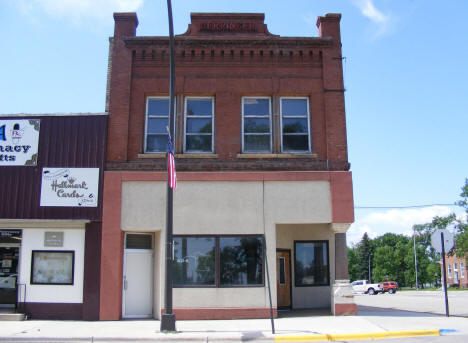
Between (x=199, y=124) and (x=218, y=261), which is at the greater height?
(x=199, y=124)

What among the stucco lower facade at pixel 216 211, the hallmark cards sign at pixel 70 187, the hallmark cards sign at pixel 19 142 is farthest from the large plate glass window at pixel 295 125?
the hallmark cards sign at pixel 19 142

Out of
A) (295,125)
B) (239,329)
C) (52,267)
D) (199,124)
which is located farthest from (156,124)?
(239,329)

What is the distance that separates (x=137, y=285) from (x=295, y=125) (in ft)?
24.1


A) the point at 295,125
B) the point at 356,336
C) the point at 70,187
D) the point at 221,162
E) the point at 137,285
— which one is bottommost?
the point at 356,336

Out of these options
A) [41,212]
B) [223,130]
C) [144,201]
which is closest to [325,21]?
[223,130]

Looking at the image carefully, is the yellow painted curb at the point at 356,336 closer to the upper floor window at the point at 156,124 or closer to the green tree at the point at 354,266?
the upper floor window at the point at 156,124

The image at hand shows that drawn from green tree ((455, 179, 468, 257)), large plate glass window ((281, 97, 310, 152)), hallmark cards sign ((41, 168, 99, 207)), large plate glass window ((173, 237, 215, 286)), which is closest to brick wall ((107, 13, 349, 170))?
large plate glass window ((281, 97, 310, 152))

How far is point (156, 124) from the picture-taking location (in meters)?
15.5

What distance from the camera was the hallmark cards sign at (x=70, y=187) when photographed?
570 inches

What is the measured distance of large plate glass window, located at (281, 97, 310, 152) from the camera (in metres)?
15.4

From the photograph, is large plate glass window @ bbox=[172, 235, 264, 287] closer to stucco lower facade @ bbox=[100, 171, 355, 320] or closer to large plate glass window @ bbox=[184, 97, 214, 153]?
stucco lower facade @ bbox=[100, 171, 355, 320]

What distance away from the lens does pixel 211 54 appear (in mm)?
15570

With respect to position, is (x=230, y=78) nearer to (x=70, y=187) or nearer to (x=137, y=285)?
(x=70, y=187)

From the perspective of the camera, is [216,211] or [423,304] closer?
[216,211]
